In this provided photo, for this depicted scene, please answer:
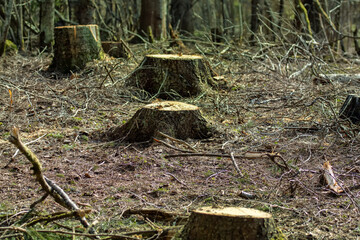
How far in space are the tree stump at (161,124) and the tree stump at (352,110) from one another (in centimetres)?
189

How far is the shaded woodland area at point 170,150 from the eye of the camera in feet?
10.6

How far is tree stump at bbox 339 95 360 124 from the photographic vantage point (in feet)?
19.9

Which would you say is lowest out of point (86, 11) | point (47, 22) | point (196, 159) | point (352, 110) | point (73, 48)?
point (196, 159)

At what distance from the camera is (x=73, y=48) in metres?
9.38

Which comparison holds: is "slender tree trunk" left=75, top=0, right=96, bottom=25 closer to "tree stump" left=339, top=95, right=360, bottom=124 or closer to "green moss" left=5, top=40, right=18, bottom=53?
"green moss" left=5, top=40, right=18, bottom=53

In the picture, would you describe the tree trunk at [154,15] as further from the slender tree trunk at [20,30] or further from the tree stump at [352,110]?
the tree stump at [352,110]

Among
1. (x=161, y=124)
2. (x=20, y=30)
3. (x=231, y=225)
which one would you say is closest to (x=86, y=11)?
(x=20, y=30)

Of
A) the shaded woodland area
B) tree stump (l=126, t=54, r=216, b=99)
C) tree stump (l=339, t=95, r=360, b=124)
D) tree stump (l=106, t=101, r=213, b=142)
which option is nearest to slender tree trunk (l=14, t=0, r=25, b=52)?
the shaded woodland area

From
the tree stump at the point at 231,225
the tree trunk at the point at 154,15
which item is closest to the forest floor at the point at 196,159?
the tree stump at the point at 231,225

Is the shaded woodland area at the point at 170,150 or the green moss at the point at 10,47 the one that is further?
the green moss at the point at 10,47

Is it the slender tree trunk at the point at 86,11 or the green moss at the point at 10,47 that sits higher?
the slender tree trunk at the point at 86,11

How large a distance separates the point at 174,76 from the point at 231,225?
541cm

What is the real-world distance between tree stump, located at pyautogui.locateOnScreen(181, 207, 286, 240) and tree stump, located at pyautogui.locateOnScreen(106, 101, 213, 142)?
293 cm

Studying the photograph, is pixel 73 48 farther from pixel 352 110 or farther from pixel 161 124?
pixel 352 110
